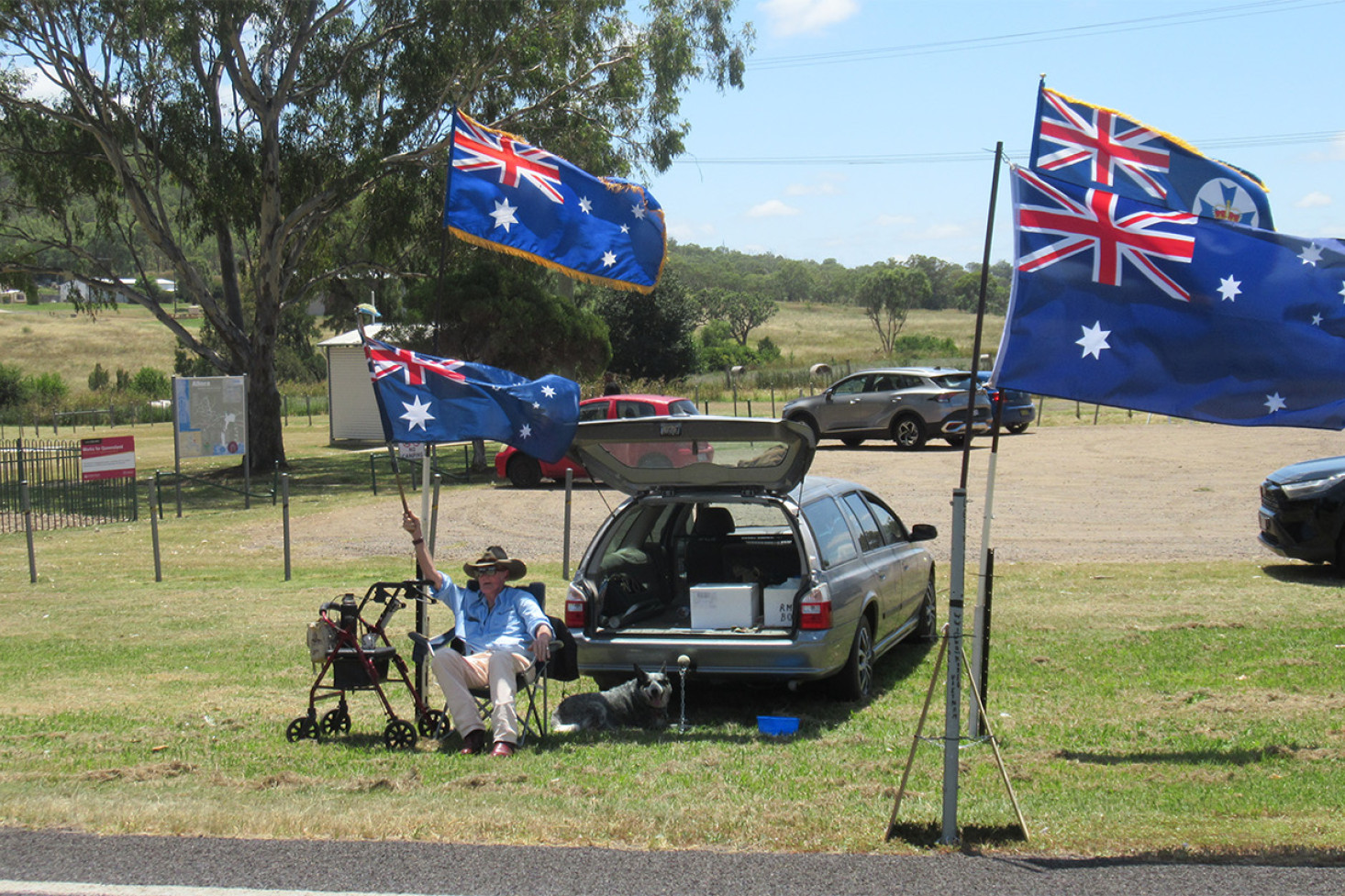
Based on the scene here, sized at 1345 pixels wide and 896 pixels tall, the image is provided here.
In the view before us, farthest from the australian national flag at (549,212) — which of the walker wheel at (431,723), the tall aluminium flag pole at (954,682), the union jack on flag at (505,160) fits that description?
the tall aluminium flag pole at (954,682)

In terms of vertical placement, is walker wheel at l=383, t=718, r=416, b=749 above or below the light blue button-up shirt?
below

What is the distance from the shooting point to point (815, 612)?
728 centimetres

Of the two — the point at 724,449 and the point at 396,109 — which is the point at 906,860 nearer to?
the point at 724,449

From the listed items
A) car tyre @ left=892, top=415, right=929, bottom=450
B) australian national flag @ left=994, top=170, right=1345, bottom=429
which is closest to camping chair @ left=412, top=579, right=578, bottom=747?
australian national flag @ left=994, top=170, right=1345, bottom=429

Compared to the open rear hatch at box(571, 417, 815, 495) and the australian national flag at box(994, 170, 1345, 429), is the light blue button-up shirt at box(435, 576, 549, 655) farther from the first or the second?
the australian national flag at box(994, 170, 1345, 429)

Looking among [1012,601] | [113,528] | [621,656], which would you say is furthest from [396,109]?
[621,656]

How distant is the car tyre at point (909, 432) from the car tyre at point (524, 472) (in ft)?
28.4

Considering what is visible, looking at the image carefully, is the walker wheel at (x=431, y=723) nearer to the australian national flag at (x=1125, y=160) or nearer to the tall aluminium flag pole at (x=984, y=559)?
the tall aluminium flag pole at (x=984, y=559)

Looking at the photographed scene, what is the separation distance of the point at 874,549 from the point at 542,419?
2.74 m

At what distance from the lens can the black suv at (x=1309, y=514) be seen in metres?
11.8

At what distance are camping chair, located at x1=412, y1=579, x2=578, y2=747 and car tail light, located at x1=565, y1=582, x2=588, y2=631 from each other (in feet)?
0.54

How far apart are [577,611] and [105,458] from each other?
13.1 meters

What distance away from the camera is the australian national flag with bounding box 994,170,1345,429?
6.36m

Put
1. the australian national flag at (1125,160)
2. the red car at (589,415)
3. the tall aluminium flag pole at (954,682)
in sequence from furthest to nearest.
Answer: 1. the red car at (589,415)
2. the australian national flag at (1125,160)
3. the tall aluminium flag pole at (954,682)
